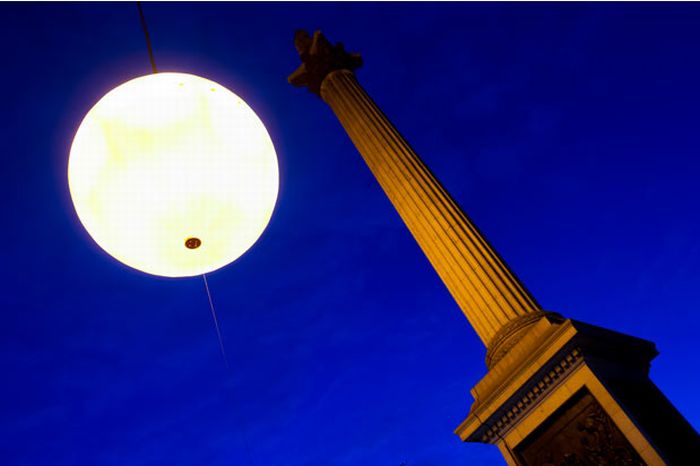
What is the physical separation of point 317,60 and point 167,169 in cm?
1295

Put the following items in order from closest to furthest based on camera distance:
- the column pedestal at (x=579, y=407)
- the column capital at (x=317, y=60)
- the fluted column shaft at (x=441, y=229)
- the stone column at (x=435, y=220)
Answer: the column pedestal at (x=579, y=407) < the stone column at (x=435, y=220) < the fluted column shaft at (x=441, y=229) < the column capital at (x=317, y=60)

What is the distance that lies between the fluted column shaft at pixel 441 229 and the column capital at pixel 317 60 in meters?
1.96

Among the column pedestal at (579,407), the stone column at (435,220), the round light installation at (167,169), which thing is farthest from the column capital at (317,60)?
the round light installation at (167,169)

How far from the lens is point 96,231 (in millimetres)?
3947

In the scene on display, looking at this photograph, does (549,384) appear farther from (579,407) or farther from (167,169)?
(167,169)

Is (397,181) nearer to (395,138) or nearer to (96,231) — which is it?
(395,138)

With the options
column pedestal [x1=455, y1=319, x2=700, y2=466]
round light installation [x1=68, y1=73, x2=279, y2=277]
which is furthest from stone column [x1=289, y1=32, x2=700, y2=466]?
round light installation [x1=68, y1=73, x2=279, y2=277]

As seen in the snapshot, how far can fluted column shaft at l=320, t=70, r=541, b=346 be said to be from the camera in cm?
837

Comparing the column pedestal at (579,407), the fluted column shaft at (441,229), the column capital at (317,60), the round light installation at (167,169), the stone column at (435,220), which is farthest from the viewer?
the column capital at (317,60)

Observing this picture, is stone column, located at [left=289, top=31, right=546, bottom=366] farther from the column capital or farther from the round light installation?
the round light installation

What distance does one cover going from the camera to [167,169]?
146 inches

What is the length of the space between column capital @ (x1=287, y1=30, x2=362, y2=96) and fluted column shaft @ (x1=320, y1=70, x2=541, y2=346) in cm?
196

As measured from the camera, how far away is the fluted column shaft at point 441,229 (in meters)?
8.37

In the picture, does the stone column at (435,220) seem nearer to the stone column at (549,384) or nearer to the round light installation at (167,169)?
the stone column at (549,384)
